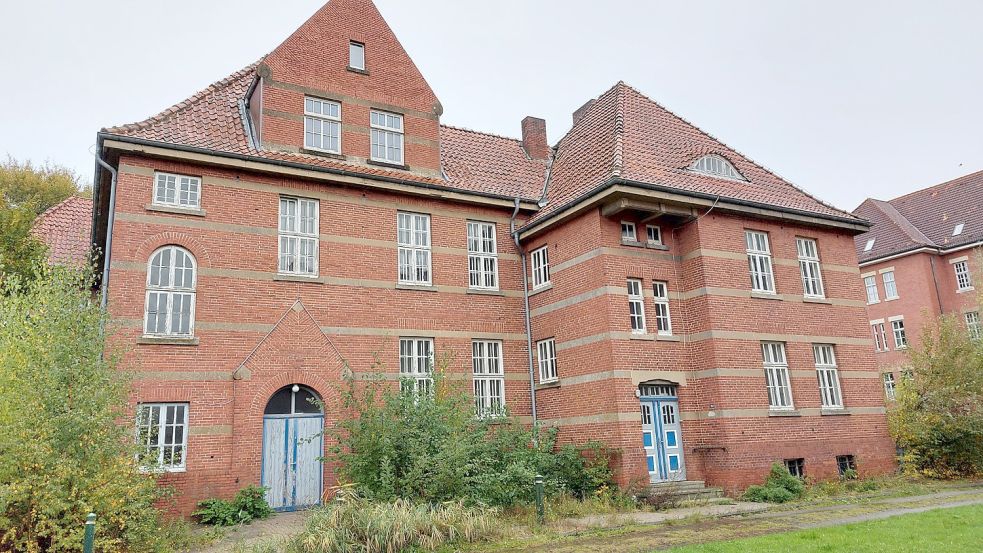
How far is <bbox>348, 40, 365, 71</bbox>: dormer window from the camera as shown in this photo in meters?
18.7

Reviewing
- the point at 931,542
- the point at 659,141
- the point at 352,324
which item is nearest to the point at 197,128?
the point at 352,324

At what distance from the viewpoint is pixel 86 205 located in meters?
24.8

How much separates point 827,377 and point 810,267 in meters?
3.14

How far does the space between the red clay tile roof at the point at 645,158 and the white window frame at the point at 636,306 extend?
2563 millimetres

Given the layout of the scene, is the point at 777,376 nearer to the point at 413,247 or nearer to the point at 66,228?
the point at 413,247

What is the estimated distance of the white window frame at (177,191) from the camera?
15.3 metres

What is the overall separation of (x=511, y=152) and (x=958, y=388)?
14762 millimetres

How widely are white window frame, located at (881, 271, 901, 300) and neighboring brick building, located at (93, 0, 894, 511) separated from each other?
1725cm

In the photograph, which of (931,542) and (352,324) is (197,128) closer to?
(352,324)

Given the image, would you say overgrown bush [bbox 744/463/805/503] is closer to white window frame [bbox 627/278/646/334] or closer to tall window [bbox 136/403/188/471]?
white window frame [bbox 627/278/646/334]

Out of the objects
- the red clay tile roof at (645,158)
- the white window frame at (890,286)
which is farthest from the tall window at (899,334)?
the red clay tile roof at (645,158)

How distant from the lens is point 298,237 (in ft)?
54.6

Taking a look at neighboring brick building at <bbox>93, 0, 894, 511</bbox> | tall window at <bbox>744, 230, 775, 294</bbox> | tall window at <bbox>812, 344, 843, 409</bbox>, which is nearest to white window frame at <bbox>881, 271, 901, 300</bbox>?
neighboring brick building at <bbox>93, 0, 894, 511</bbox>

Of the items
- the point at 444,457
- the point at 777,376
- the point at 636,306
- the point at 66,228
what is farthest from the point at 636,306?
the point at 66,228
